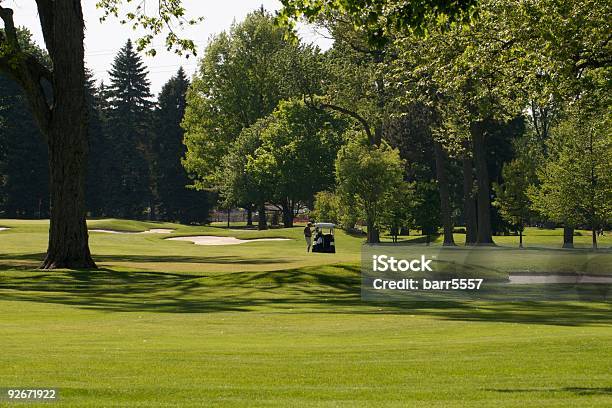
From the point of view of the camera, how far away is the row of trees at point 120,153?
103 metres

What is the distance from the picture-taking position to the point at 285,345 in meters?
15.6

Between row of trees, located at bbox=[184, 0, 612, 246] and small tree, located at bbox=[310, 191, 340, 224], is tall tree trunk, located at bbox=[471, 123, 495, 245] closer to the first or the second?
row of trees, located at bbox=[184, 0, 612, 246]

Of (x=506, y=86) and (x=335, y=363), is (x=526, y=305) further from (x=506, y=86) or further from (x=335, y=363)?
(x=335, y=363)

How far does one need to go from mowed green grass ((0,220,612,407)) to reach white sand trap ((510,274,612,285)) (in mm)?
9251

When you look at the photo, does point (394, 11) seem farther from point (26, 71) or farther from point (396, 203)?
point (396, 203)

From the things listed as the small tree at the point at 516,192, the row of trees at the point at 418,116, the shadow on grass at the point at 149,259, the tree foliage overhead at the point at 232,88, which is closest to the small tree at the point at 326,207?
the row of trees at the point at 418,116

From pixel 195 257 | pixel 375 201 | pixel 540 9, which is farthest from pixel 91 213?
pixel 540 9

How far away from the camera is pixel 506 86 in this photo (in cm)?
3534

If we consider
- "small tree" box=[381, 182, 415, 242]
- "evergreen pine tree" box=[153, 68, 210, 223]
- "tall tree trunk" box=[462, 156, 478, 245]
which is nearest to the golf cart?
"small tree" box=[381, 182, 415, 242]

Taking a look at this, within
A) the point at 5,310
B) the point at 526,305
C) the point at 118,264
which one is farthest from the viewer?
the point at 118,264

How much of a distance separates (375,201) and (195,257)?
20.4m

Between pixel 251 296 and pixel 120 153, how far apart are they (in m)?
98.3

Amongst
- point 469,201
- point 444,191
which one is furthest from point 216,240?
point 469,201

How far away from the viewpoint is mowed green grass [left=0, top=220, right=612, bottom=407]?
33.9ft
